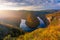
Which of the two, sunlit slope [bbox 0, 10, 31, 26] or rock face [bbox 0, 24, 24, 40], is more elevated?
sunlit slope [bbox 0, 10, 31, 26]

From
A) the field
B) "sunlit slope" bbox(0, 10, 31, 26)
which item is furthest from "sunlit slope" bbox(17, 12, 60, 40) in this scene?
"sunlit slope" bbox(0, 10, 31, 26)

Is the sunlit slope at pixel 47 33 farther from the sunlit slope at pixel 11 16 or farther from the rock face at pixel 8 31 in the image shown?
the sunlit slope at pixel 11 16

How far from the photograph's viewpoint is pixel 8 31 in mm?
2158

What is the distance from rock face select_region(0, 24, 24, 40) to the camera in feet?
7.03

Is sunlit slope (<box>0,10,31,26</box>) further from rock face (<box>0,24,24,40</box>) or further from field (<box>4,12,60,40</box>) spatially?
field (<box>4,12,60,40</box>)

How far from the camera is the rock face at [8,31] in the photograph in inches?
84.4

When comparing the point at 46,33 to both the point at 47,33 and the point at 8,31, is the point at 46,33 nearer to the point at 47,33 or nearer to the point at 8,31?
the point at 47,33

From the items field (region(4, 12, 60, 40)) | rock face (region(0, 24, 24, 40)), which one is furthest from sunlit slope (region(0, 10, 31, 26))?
field (region(4, 12, 60, 40))

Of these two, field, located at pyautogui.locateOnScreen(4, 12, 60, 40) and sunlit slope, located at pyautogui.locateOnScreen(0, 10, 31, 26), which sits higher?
sunlit slope, located at pyautogui.locateOnScreen(0, 10, 31, 26)

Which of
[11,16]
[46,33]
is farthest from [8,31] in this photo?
[46,33]

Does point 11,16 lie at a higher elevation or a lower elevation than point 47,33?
higher

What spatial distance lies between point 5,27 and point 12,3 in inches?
13.2

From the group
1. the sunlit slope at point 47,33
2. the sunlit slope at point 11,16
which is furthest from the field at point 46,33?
the sunlit slope at point 11,16

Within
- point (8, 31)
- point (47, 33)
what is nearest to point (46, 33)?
point (47, 33)
